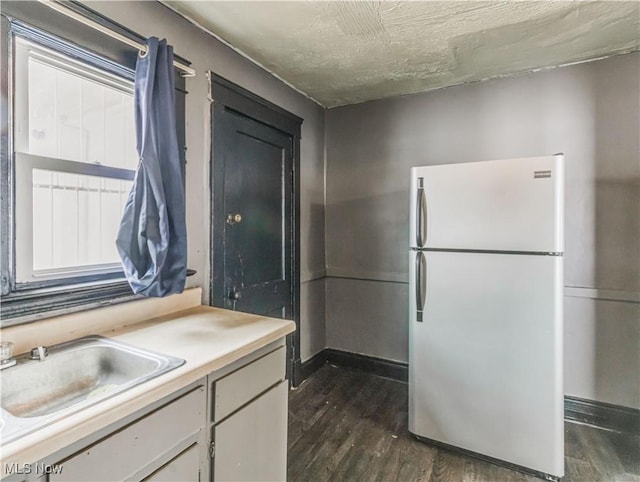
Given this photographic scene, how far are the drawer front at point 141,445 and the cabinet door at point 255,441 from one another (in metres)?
0.15

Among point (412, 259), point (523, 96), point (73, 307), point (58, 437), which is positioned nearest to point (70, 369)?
point (73, 307)

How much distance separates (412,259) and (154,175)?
1440mm

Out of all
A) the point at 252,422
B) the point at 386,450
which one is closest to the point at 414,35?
the point at 252,422

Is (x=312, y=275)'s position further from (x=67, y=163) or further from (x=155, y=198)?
(x=67, y=163)

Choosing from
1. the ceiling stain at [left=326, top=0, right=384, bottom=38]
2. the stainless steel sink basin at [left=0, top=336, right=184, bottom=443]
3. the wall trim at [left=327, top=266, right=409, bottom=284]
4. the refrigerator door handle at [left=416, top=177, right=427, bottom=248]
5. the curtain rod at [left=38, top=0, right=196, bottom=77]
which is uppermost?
the ceiling stain at [left=326, top=0, right=384, bottom=38]

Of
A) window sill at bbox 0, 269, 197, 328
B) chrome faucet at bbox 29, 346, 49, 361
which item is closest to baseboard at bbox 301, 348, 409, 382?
window sill at bbox 0, 269, 197, 328

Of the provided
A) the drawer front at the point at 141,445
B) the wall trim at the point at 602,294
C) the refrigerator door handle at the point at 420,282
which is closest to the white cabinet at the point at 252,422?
the drawer front at the point at 141,445

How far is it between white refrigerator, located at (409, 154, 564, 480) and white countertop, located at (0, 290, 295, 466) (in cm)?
96

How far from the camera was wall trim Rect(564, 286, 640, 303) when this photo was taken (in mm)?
2156

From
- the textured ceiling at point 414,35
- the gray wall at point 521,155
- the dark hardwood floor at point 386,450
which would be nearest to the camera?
the textured ceiling at point 414,35

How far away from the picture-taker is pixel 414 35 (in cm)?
193

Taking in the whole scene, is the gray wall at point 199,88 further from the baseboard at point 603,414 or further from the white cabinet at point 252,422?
the baseboard at point 603,414

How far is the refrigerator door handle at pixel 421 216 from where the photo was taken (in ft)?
6.49

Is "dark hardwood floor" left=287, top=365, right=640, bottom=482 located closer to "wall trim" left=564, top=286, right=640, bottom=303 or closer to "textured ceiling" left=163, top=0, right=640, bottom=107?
"wall trim" left=564, top=286, right=640, bottom=303
